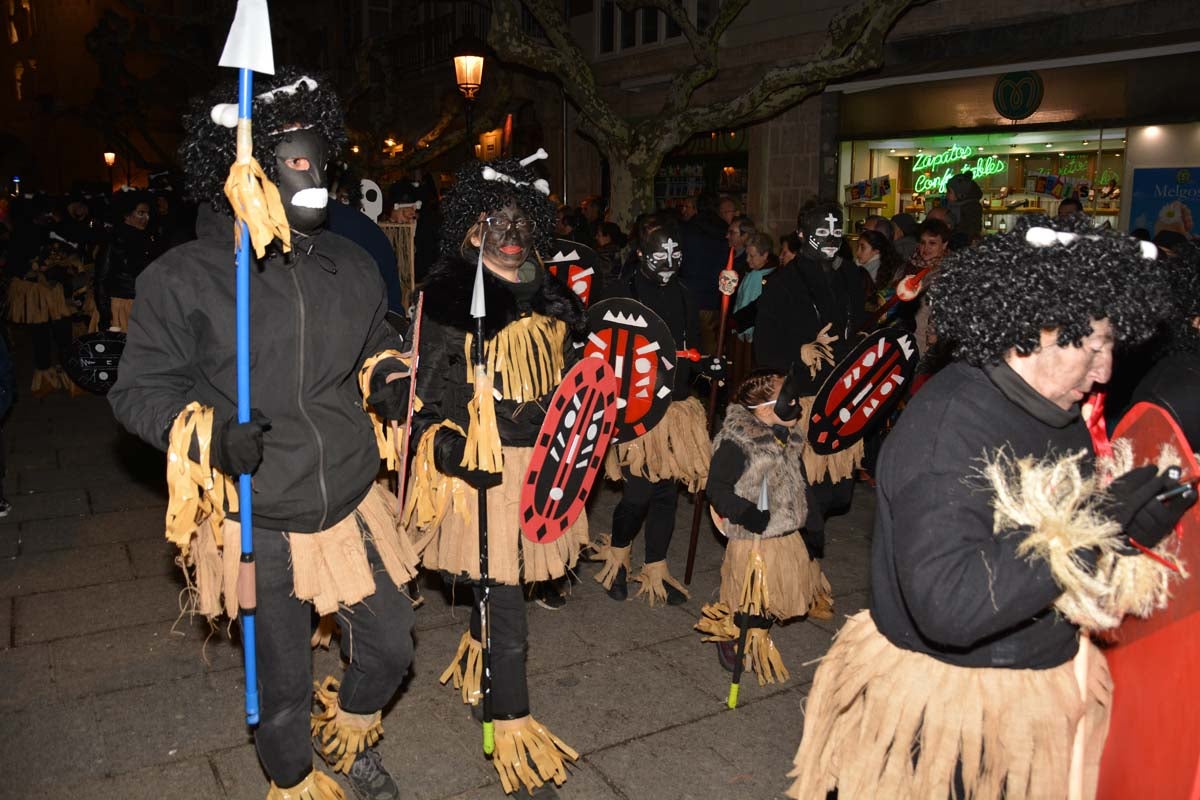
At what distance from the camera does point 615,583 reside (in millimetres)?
5332

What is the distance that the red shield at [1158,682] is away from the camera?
6.70 feet

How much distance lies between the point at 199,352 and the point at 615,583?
3.04 meters

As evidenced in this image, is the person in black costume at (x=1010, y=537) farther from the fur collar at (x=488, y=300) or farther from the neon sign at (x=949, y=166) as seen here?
the neon sign at (x=949, y=166)

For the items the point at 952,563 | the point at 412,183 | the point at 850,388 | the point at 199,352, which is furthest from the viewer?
the point at 412,183

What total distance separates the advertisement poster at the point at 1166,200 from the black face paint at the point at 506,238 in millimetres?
8934

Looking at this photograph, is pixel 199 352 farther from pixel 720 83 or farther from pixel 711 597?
pixel 720 83

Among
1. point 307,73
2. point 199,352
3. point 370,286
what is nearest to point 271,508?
point 199,352

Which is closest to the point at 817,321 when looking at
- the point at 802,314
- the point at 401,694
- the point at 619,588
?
the point at 802,314

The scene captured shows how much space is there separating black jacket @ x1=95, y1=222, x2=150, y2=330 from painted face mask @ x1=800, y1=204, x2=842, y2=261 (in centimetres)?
655

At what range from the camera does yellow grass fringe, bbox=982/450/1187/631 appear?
197 cm

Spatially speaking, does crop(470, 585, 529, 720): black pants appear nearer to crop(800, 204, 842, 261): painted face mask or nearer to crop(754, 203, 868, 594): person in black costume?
crop(754, 203, 868, 594): person in black costume

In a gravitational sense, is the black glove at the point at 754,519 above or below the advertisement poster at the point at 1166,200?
below

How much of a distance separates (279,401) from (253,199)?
615 millimetres

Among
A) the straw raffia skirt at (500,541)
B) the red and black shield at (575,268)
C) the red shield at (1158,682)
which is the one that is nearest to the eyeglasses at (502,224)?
the straw raffia skirt at (500,541)
